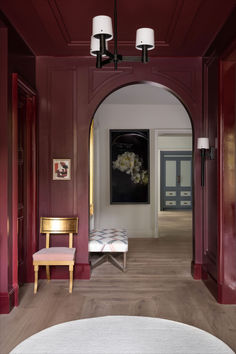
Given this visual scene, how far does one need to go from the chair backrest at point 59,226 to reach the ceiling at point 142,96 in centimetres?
296

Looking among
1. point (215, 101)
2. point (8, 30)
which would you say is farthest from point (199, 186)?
point (8, 30)

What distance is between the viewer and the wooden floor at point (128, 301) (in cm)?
338

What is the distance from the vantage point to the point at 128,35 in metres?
4.18

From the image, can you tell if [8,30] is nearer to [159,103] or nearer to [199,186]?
[199,186]

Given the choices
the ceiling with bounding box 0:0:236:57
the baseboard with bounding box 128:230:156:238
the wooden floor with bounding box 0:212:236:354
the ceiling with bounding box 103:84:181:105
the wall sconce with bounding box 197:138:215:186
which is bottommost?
the wooden floor with bounding box 0:212:236:354

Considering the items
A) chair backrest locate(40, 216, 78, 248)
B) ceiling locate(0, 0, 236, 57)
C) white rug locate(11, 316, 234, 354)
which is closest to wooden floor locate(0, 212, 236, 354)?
chair backrest locate(40, 216, 78, 248)

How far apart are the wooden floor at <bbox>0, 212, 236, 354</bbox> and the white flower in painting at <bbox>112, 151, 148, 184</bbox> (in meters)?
2.70

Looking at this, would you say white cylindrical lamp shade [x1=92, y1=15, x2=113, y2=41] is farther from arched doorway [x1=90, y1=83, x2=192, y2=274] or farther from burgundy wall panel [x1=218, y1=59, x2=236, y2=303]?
arched doorway [x1=90, y1=83, x2=192, y2=274]

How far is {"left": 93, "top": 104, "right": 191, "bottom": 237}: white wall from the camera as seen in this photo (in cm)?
816

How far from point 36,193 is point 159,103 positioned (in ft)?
13.7

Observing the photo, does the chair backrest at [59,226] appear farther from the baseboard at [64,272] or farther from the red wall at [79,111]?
the baseboard at [64,272]

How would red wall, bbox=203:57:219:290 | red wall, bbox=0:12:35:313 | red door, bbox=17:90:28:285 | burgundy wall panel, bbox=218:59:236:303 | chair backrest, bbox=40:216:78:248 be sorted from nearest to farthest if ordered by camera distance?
red wall, bbox=0:12:35:313, burgundy wall panel, bbox=218:59:236:303, red wall, bbox=203:57:219:290, red door, bbox=17:90:28:285, chair backrest, bbox=40:216:78:248

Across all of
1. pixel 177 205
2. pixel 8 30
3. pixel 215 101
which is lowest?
pixel 177 205

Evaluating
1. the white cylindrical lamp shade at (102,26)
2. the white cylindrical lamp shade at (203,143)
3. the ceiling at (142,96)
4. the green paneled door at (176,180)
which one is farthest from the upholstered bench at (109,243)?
the green paneled door at (176,180)
